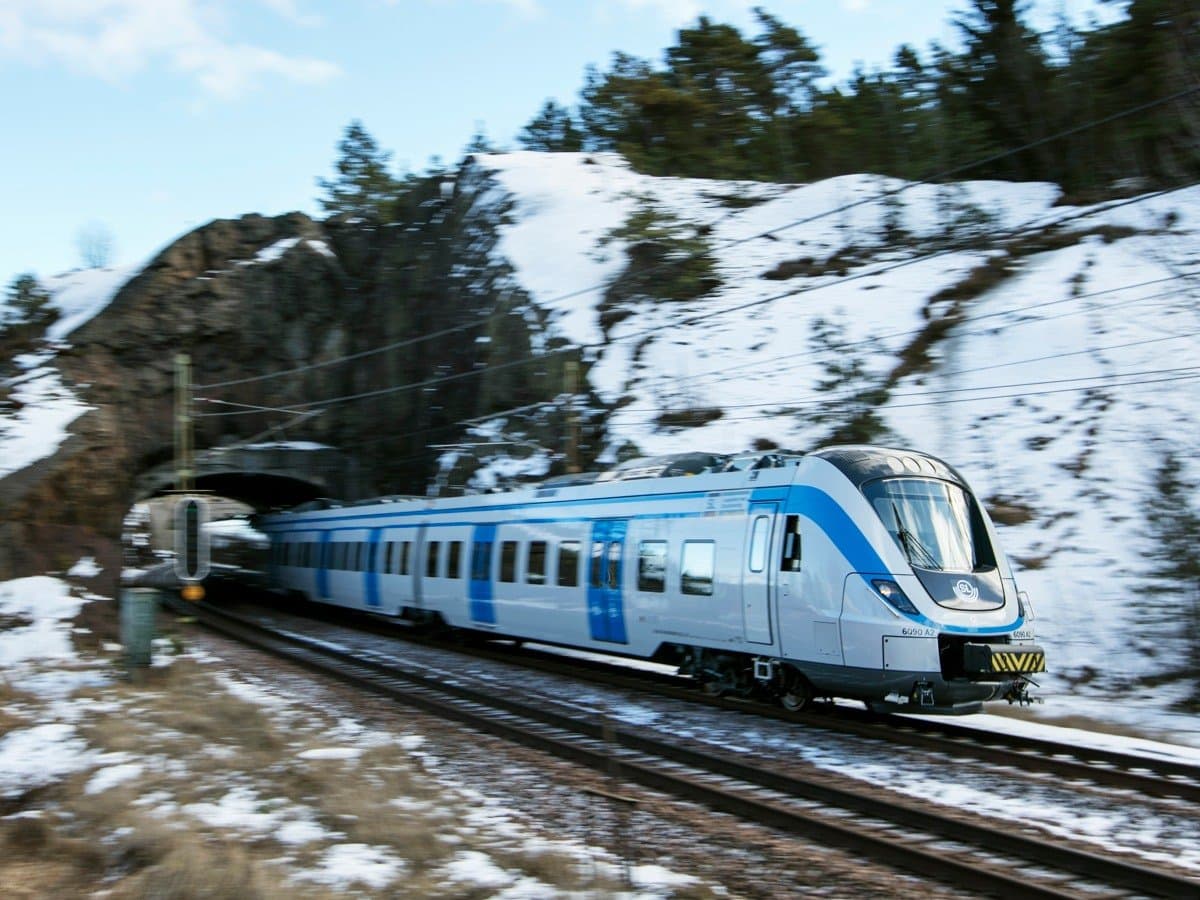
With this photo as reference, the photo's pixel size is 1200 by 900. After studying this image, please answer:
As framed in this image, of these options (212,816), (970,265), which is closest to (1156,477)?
(212,816)

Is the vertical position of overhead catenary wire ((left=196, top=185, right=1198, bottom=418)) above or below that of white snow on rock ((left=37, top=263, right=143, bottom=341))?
below

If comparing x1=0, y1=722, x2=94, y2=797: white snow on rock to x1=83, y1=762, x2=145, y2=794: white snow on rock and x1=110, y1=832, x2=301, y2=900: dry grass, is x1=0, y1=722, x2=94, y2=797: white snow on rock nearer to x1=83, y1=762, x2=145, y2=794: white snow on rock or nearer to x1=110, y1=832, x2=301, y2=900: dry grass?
x1=83, y1=762, x2=145, y2=794: white snow on rock

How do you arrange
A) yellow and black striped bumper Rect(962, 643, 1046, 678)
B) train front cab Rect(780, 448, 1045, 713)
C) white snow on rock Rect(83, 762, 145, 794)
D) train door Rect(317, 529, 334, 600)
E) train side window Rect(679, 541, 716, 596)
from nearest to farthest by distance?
white snow on rock Rect(83, 762, 145, 794)
yellow and black striped bumper Rect(962, 643, 1046, 678)
train front cab Rect(780, 448, 1045, 713)
train side window Rect(679, 541, 716, 596)
train door Rect(317, 529, 334, 600)

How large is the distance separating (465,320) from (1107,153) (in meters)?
24.8

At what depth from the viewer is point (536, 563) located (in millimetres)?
17047

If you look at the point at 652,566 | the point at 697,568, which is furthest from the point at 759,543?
the point at 652,566

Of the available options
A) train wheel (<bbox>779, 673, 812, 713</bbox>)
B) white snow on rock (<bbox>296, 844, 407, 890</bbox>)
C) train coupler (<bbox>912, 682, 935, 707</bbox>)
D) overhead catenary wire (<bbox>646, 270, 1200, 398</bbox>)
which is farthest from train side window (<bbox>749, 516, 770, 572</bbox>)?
overhead catenary wire (<bbox>646, 270, 1200, 398</bbox>)

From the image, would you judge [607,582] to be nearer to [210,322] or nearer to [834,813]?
[834,813]

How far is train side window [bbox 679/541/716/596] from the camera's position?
1294cm

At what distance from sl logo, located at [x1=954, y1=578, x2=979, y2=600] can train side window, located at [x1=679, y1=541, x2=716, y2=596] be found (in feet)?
10.1

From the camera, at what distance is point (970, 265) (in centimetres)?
3116

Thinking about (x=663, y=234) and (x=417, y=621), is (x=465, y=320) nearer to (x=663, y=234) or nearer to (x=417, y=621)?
(x=663, y=234)

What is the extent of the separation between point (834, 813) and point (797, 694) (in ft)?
14.2

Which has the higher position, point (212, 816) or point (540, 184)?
point (540, 184)
